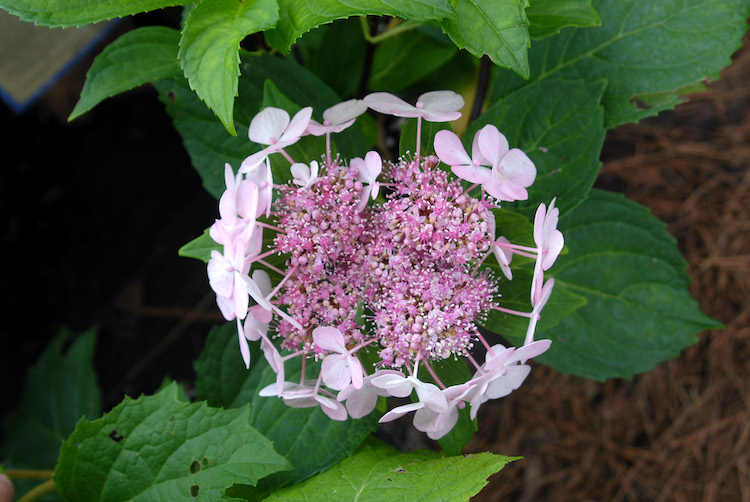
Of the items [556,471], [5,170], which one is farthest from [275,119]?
[556,471]

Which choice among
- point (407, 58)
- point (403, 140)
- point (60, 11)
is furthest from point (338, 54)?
point (60, 11)

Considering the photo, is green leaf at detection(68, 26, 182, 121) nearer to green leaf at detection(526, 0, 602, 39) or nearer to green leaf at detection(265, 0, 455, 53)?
green leaf at detection(265, 0, 455, 53)

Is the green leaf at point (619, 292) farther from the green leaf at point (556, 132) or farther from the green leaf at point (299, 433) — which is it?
the green leaf at point (299, 433)

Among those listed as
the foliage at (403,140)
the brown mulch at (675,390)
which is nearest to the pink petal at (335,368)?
the foliage at (403,140)

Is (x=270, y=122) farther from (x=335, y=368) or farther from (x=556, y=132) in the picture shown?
(x=556, y=132)

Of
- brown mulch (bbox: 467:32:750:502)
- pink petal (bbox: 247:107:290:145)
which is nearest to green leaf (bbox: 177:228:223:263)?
pink petal (bbox: 247:107:290:145)

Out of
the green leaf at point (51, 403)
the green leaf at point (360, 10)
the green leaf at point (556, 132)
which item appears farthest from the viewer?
the green leaf at point (51, 403)
